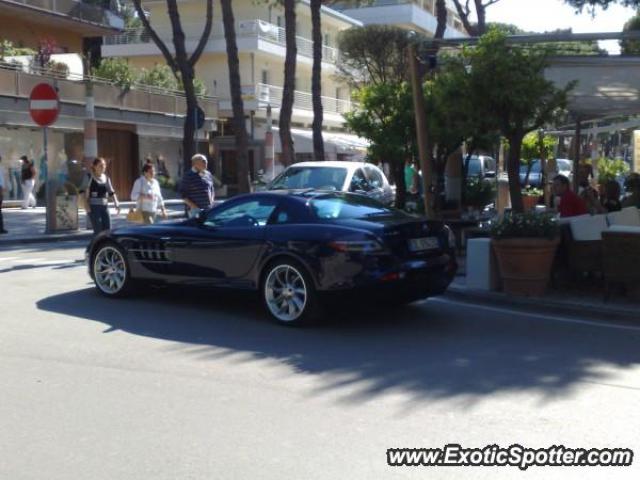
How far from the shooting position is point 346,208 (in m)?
9.02

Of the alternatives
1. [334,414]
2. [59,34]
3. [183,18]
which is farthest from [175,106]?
[334,414]

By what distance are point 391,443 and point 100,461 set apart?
1.69 meters

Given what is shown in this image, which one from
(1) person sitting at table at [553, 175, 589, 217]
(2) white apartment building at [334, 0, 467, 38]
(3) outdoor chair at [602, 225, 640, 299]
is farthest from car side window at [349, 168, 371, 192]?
(2) white apartment building at [334, 0, 467, 38]

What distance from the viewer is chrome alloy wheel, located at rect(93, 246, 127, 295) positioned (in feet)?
33.1

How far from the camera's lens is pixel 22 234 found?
18.6 metres

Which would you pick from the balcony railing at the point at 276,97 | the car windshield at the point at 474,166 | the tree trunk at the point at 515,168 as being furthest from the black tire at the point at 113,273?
the balcony railing at the point at 276,97

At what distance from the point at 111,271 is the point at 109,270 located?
0.13 ft

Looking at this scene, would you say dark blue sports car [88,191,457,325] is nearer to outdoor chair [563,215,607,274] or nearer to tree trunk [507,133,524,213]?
outdoor chair [563,215,607,274]

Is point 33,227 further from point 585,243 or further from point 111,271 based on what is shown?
point 585,243

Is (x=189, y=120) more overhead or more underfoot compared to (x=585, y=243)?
more overhead

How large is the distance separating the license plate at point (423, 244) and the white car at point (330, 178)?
295 inches

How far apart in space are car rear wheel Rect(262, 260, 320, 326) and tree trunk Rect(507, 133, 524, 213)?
163 inches

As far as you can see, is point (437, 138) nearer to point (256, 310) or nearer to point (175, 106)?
point (256, 310)

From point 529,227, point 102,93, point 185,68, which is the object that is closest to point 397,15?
point 102,93
